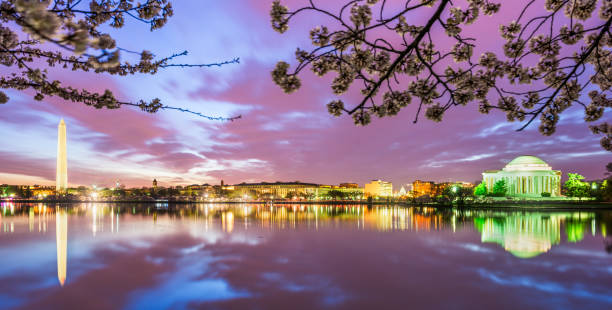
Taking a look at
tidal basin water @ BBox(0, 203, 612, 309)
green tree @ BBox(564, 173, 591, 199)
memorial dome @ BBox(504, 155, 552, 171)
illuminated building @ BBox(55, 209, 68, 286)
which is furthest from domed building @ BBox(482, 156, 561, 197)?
illuminated building @ BBox(55, 209, 68, 286)

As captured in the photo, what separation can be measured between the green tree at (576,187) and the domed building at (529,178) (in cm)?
1014

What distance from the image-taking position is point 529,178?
113062 mm

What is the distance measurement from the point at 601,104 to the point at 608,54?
1018 millimetres

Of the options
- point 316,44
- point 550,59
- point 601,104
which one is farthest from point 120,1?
point 601,104

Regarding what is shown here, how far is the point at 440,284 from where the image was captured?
12.9m

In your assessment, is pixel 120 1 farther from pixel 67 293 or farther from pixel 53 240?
pixel 53 240

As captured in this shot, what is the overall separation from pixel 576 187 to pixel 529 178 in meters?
19.4

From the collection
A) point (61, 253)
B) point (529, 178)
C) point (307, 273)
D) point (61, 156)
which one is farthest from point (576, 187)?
point (61, 156)

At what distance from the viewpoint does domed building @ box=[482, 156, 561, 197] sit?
110 m

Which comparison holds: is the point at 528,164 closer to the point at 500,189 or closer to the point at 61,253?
the point at 500,189

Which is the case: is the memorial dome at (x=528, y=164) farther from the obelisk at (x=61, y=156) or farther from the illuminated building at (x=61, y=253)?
the obelisk at (x=61, y=156)

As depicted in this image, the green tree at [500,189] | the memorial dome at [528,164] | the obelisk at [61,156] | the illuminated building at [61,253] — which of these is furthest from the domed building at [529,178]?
the obelisk at [61,156]

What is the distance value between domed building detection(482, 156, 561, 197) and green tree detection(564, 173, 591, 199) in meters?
10.1

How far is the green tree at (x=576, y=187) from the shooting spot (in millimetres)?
92375
